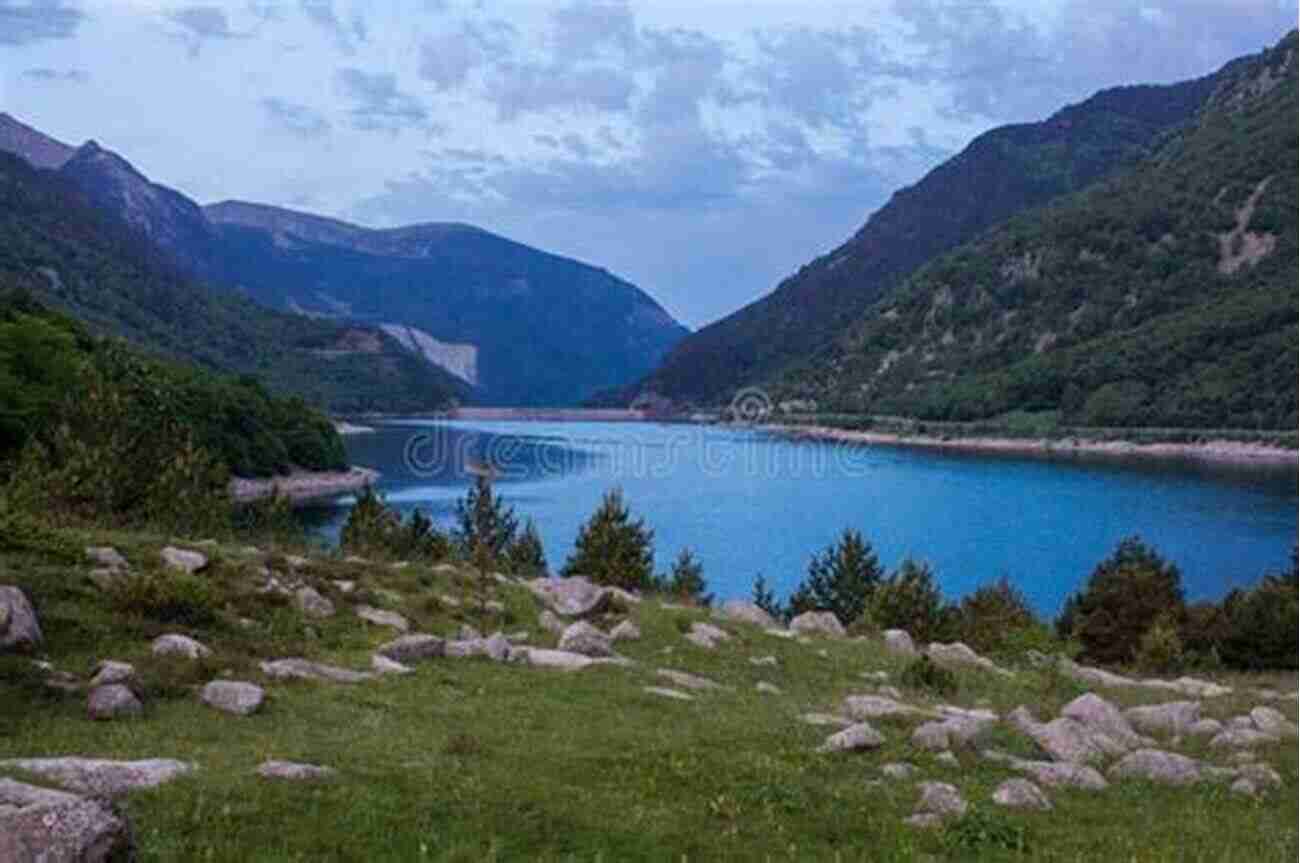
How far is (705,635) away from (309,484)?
372ft

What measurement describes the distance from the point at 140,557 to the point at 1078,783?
14725 mm

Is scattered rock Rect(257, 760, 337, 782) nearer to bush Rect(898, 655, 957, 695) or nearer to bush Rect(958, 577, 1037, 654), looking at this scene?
bush Rect(898, 655, 957, 695)

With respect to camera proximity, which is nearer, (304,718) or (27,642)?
(304,718)

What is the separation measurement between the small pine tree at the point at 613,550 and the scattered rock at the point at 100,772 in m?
36.5

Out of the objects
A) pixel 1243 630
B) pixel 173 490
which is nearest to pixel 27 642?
pixel 173 490

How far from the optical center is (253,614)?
21438 mm

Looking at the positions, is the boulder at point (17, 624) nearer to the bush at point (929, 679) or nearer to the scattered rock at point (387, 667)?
the scattered rock at point (387, 667)

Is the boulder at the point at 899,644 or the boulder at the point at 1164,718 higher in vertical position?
the boulder at the point at 1164,718

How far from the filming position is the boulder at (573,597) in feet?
90.1

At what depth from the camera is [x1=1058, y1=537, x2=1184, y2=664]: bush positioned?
50906mm

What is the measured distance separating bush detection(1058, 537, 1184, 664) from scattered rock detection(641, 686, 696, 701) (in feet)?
106

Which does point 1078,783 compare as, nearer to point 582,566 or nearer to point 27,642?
point 27,642

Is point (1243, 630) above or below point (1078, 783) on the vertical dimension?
below

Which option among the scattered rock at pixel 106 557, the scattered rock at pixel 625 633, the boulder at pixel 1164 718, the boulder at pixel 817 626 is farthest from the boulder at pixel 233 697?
the boulder at pixel 817 626
